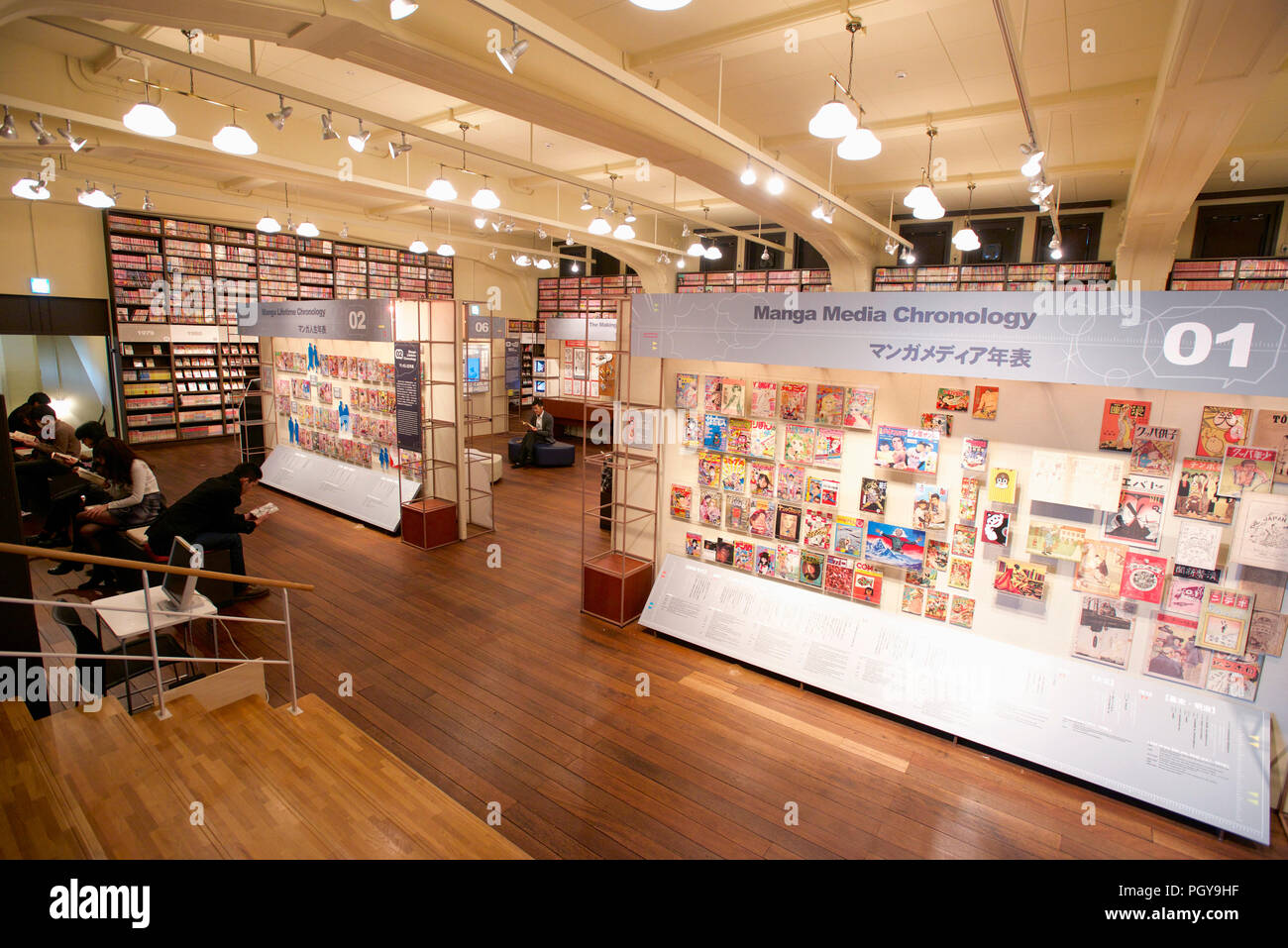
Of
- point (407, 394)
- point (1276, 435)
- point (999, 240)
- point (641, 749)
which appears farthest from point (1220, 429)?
point (999, 240)

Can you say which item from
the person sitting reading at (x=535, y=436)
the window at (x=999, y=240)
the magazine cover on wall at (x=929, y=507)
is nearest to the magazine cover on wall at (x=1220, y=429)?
the magazine cover on wall at (x=929, y=507)

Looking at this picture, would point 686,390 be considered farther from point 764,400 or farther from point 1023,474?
point 1023,474

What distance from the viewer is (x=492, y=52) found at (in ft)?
14.7

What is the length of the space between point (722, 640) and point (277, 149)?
9.70 meters

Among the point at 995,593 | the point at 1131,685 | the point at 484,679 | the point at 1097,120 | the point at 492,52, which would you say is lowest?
the point at 484,679

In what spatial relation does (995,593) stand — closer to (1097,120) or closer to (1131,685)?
(1131,685)

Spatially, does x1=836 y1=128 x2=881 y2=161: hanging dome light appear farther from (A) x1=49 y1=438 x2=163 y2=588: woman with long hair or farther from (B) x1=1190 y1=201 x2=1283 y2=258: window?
(B) x1=1190 y1=201 x2=1283 y2=258: window

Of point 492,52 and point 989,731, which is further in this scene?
point 492,52

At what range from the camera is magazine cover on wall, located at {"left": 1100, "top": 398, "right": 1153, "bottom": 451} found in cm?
346

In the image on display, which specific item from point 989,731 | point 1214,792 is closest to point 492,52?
point 989,731

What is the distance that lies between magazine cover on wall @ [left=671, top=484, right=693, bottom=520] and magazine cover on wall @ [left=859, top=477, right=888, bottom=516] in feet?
4.70

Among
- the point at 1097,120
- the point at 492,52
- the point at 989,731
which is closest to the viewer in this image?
the point at 989,731

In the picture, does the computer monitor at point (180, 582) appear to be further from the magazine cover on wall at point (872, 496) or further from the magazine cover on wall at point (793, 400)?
the magazine cover on wall at point (872, 496)

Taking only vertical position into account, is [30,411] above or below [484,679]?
above
